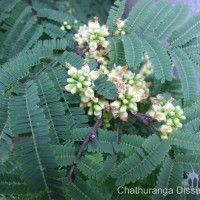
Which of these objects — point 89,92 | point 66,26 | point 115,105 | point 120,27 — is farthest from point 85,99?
point 66,26

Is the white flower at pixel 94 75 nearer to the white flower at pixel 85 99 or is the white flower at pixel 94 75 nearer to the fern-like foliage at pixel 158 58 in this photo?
the white flower at pixel 85 99

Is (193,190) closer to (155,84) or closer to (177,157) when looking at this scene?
(177,157)

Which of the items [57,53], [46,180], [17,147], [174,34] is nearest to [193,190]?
[46,180]

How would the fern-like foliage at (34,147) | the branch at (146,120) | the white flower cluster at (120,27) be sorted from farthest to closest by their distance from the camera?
the white flower cluster at (120,27), the branch at (146,120), the fern-like foliage at (34,147)

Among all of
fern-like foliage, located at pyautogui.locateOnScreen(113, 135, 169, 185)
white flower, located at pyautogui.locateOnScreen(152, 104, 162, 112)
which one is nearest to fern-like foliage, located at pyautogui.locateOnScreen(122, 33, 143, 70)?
white flower, located at pyautogui.locateOnScreen(152, 104, 162, 112)

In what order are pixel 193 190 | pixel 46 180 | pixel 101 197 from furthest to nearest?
pixel 193 190, pixel 101 197, pixel 46 180

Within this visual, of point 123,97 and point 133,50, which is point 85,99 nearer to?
point 123,97

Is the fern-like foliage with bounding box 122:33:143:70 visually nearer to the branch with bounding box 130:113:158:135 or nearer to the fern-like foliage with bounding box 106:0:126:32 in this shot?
the fern-like foliage with bounding box 106:0:126:32

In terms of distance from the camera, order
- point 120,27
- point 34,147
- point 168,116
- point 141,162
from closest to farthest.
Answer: point 34,147
point 141,162
point 168,116
point 120,27

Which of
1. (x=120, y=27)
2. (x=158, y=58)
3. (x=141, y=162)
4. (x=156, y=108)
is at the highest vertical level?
(x=120, y=27)

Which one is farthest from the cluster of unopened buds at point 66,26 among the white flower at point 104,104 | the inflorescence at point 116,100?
the white flower at point 104,104

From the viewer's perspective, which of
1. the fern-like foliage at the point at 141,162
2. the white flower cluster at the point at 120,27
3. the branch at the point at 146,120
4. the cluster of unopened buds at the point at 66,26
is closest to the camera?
the fern-like foliage at the point at 141,162
